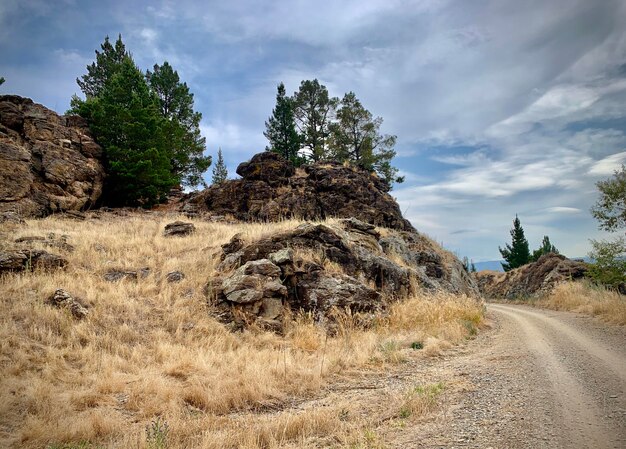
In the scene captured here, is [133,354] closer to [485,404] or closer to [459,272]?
[485,404]

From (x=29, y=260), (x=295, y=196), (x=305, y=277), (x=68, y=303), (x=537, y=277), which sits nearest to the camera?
(x=68, y=303)

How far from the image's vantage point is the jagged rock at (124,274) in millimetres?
11505

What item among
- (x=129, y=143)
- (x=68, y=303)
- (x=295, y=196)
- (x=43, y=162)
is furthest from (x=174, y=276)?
(x=129, y=143)

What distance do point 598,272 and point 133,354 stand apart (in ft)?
59.6

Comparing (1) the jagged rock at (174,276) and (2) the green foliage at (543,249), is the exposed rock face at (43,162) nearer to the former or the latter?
(1) the jagged rock at (174,276)

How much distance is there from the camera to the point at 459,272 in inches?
964

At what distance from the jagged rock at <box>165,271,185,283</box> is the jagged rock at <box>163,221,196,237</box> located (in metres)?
5.52

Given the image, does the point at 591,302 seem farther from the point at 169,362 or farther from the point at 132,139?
the point at 132,139

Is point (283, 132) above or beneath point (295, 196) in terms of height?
above

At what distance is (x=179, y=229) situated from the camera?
1781cm

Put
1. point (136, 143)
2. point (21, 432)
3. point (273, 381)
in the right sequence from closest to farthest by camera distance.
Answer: point (21, 432) < point (273, 381) < point (136, 143)

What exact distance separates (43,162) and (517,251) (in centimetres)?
5290

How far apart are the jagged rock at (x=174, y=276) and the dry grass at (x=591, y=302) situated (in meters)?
14.1

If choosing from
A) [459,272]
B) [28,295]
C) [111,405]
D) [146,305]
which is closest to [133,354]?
[111,405]
